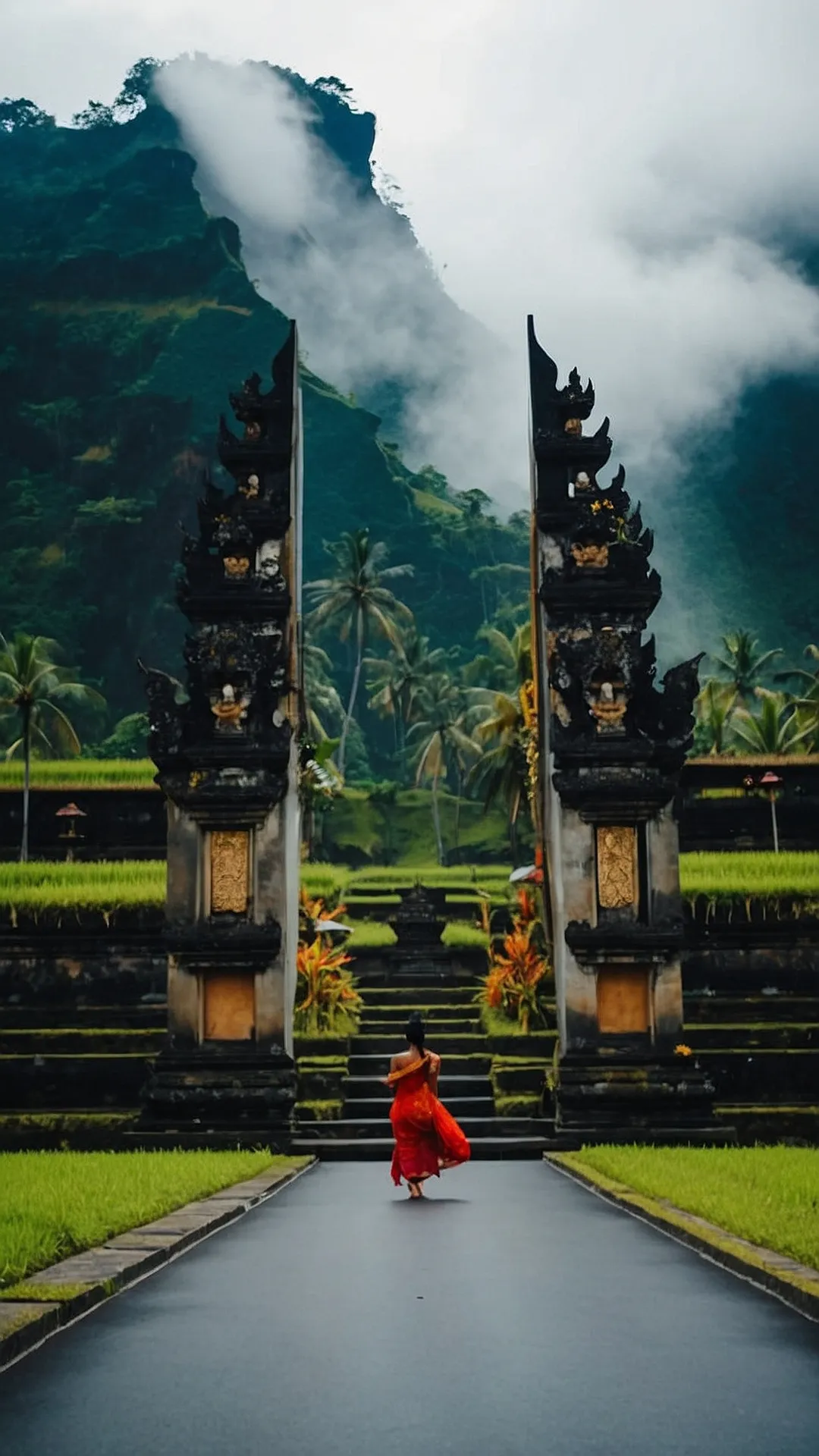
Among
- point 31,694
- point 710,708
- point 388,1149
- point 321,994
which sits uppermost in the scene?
point 710,708

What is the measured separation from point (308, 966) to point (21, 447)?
78.8 meters

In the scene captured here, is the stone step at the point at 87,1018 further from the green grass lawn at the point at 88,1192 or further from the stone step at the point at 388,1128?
the green grass lawn at the point at 88,1192

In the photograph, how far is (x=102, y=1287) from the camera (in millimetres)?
6828

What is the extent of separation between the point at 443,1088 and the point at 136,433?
7693 centimetres

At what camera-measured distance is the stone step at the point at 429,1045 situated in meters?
20.2

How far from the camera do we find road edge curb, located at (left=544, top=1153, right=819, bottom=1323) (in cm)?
660

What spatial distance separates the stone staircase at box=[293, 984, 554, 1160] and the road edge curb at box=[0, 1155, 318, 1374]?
515cm

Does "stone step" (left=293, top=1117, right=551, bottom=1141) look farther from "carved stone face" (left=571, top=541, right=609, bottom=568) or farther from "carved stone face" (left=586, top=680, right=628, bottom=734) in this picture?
"carved stone face" (left=571, top=541, right=609, bottom=568)

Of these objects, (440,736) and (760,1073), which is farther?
(440,736)

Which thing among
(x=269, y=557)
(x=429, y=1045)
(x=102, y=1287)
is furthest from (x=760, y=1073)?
(x=102, y=1287)

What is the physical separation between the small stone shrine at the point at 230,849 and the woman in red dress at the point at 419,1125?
406 centimetres

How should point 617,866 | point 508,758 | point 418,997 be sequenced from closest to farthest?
point 617,866 < point 418,997 < point 508,758

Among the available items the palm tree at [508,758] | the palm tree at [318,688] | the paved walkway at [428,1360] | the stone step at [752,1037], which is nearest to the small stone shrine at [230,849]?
the stone step at [752,1037]

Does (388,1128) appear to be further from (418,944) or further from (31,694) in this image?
(31,694)
